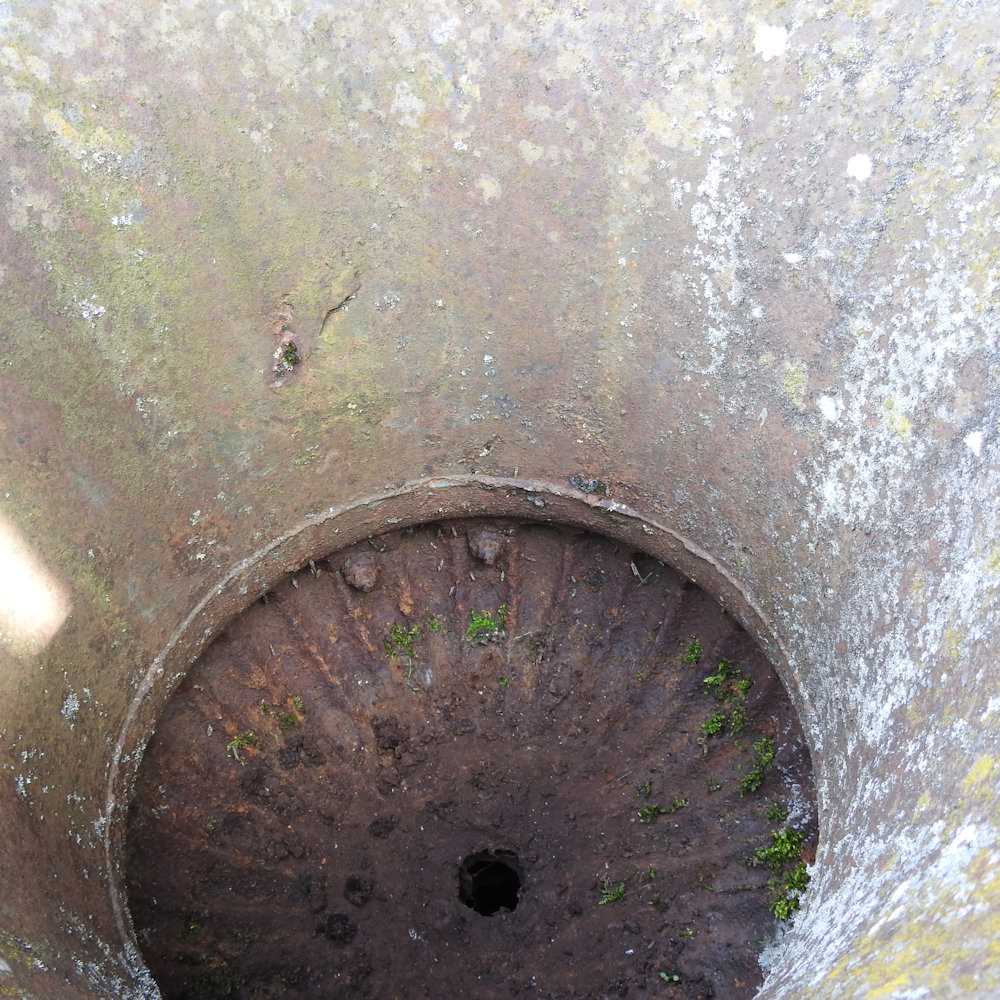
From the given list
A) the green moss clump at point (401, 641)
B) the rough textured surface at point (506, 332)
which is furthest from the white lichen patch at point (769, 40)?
the green moss clump at point (401, 641)

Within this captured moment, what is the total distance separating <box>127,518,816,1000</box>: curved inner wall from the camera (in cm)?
434

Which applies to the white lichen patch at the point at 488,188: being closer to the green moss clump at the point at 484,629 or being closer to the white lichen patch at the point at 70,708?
the green moss clump at the point at 484,629

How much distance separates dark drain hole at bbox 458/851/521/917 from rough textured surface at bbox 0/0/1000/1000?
1.45 meters

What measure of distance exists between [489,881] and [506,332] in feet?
9.24

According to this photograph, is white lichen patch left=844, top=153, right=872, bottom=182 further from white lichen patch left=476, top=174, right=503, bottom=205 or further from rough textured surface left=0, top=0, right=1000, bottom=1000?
white lichen patch left=476, top=174, right=503, bottom=205

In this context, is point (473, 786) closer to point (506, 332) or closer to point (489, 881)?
point (489, 881)

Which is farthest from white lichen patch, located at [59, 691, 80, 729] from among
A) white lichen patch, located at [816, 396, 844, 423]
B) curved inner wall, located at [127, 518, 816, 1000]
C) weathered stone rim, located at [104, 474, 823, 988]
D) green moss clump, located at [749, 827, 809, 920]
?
white lichen patch, located at [816, 396, 844, 423]

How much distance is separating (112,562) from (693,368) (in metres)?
2.68

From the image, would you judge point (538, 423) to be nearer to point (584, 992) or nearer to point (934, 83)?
point (934, 83)

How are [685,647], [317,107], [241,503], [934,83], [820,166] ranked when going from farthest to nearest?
[685,647] → [241,503] → [317,107] → [820,166] → [934,83]

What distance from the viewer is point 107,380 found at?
3.87 m

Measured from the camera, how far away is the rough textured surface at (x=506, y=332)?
319cm

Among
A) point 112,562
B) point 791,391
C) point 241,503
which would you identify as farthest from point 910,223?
point 112,562

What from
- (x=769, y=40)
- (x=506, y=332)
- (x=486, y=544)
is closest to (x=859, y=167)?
(x=769, y=40)
